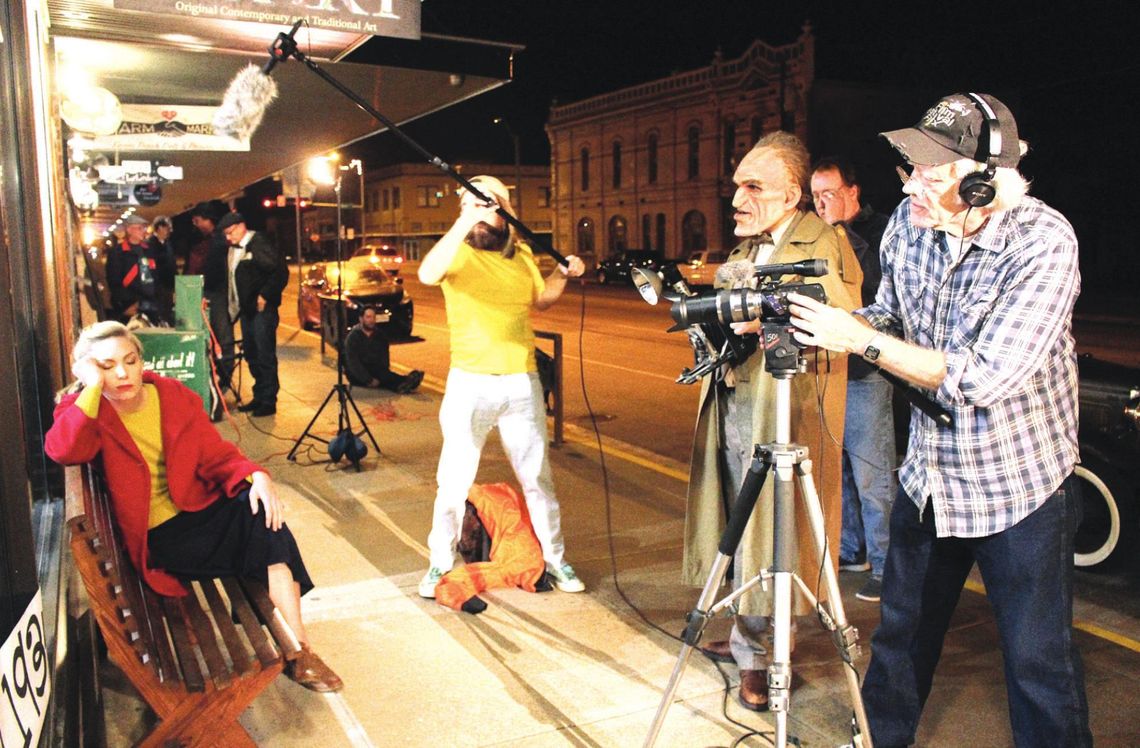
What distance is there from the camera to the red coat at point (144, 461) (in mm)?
3330

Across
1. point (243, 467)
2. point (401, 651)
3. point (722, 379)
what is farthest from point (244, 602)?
point (722, 379)

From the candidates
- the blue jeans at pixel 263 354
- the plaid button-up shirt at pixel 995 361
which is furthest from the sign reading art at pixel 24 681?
the blue jeans at pixel 263 354

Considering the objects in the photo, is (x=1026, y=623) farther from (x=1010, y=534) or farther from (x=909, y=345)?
(x=909, y=345)

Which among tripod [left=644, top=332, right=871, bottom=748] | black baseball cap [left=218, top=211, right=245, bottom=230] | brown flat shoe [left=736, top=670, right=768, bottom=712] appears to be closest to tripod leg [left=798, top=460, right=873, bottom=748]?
tripod [left=644, top=332, right=871, bottom=748]

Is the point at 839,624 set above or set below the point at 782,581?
below

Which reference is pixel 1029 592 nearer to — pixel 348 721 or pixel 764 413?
pixel 764 413

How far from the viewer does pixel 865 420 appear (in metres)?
4.73

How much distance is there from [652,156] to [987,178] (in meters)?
48.8

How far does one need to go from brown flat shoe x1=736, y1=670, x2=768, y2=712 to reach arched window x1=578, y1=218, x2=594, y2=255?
50.8 m

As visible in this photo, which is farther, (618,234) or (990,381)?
(618,234)

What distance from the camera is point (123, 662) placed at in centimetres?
292

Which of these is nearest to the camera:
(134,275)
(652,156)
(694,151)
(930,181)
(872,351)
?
(872,351)

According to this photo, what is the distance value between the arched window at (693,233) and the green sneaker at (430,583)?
42412 millimetres

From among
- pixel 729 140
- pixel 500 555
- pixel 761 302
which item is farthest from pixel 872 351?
pixel 729 140
